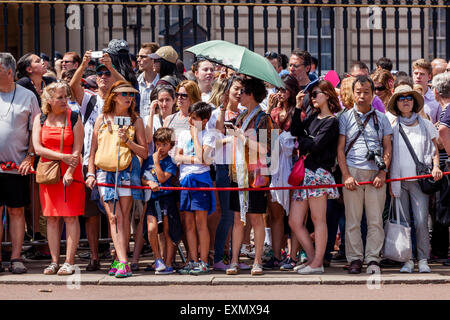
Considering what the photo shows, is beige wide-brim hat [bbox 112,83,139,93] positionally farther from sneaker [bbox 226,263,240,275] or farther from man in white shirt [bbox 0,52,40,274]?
sneaker [bbox 226,263,240,275]

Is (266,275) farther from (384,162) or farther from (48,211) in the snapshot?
(48,211)

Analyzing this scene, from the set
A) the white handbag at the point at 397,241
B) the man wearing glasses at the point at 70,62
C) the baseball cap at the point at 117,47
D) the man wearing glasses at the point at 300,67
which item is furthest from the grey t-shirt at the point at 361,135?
the man wearing glasses at the point at 70,62

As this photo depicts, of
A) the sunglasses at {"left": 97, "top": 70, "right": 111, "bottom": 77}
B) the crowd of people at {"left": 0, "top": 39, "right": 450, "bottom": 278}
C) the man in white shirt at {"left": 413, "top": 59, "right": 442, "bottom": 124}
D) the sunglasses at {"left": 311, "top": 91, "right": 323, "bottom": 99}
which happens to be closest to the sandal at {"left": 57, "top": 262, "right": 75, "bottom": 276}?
the crowd of people at {"left": 0, "top": 39, "right": 450, "bottom": 278}

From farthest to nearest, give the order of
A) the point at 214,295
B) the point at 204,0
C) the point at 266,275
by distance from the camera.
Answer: the point at 204,0, the point at 266,275, the point at 214,295

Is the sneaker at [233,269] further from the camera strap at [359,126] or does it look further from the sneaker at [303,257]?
the camera strap at [359,126]

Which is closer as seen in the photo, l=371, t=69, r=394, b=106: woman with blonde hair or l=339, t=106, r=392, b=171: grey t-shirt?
l=339, t=106, r=392, b=171: grey t-shirt

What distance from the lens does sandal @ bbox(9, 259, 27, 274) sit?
9.19 metres

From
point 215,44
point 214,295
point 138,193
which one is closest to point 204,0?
point 215,44

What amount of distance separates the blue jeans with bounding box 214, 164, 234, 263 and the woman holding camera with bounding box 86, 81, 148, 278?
776 millimetres

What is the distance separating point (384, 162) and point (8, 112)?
12.4ft

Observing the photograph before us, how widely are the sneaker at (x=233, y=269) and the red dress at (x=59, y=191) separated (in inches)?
61.6

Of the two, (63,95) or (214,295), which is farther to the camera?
(63,95)

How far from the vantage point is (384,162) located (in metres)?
9.12

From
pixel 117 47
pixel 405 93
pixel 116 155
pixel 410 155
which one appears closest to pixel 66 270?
pixel 116 155
